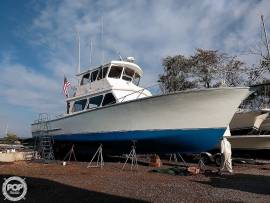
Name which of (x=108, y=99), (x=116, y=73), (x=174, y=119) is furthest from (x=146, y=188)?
(x=116, y=73)

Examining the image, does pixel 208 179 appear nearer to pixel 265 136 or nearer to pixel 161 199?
pixel 161 199

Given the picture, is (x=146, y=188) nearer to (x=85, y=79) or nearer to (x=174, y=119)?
(x=174, y=119)

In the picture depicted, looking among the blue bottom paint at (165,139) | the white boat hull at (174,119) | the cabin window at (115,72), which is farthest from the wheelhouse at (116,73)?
the blue bottom paint at (165,139)

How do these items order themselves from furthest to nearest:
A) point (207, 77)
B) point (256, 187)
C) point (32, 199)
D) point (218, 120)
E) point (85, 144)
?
point (207, 77), point (85, 144), point (218, 120), point (256, 187), point (32, 199)

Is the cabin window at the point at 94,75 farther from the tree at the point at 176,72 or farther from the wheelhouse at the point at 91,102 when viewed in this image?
the tree at the point at 176,72

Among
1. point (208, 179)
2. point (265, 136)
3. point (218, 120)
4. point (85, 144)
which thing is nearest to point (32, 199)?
point (208, 179)

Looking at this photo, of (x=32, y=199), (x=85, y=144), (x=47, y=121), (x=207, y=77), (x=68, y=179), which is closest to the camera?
(x=32, y=199)

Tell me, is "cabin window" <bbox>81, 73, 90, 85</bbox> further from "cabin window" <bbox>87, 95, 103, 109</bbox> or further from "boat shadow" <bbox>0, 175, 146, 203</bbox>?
"boat shadow" <bbox>0, 175, 146, 203</bbox>

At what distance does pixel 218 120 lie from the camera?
1340 centimetres

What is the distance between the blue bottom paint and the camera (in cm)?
1361

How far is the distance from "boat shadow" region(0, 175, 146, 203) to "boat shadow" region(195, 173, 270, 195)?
339 centimetres

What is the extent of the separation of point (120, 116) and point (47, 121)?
6.36 m

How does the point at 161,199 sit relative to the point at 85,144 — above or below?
below

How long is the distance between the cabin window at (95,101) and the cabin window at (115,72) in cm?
134
